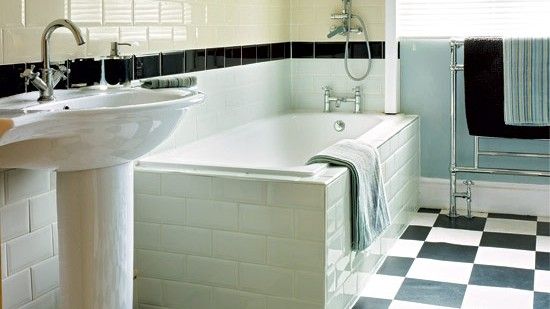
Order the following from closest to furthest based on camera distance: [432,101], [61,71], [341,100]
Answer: [61,71] < [432,101] < [341,100]

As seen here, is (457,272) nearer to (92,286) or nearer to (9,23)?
(92,286)

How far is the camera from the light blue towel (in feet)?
13.3

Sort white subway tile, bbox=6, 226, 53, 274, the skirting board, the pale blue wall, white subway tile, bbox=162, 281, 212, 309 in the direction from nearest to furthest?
white subway tile, bbox=6, 226, 53, 274
white subway tile, bbox=162, 281, 212, 309
the skirting board
the pale blue wall

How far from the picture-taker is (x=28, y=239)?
2.53 m

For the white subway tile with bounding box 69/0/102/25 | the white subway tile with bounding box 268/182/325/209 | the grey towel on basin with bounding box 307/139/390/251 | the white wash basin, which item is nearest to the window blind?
the grey towel on basin with bounding box 307/139/390/251

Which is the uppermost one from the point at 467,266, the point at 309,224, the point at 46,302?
the point at 309,224

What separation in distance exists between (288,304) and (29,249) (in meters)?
0.92

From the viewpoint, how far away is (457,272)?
3.53 m

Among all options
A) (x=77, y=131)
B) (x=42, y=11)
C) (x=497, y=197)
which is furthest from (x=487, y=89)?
(x=77, y=131)

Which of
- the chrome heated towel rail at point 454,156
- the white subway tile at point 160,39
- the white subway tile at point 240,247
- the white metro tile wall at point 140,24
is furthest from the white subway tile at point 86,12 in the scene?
the chrome heated towel rail at point 454,156

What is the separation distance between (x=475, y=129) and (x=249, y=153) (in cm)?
125

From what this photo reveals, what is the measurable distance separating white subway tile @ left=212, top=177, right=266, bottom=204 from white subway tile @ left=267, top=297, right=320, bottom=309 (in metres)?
0.36

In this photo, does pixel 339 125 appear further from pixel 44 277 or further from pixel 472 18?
pixel 44 277

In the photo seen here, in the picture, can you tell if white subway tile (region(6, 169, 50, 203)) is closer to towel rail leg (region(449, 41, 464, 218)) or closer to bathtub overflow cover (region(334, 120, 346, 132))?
bathtub overflow cover (region(334, 120, 346, 132))
